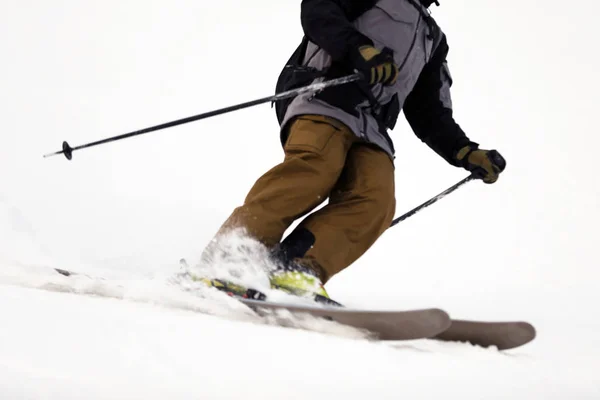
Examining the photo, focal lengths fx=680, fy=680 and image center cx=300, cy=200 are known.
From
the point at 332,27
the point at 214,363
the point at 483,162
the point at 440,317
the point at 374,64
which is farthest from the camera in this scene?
the point at 483,162

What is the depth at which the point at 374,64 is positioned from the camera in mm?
2158

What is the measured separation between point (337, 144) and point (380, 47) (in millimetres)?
386

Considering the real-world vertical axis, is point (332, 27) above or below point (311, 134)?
above

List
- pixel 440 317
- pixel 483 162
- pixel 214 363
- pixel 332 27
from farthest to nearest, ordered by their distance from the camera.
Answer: pixel 483 162 < pixel 332 27 < pixel 440 317 < pixel 214 363

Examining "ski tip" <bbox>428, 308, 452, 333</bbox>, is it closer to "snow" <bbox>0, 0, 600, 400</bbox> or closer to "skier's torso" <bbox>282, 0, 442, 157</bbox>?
"snow" <bbox>0, 0, 600, 400</bbox>

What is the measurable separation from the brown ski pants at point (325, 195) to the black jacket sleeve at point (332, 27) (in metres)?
0.25

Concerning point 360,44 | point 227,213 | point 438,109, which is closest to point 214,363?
point 360,44

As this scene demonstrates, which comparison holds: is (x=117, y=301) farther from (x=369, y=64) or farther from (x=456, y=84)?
(x=456, y=84)

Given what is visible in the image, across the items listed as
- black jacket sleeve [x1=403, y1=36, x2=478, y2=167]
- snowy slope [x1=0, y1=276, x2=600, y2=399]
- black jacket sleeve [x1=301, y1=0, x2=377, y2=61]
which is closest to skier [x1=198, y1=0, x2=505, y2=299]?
black jacket sleeve [x1=301, y1=0, x2=377, y2=61]

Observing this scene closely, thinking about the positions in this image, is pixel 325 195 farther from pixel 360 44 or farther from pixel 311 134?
pixel 360 44

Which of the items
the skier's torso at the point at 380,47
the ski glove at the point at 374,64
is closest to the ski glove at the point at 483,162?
the skier's torso at the point at 380,47

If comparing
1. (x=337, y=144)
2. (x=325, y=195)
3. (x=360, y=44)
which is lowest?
(x=325, y=195)

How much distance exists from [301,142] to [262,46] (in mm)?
8496

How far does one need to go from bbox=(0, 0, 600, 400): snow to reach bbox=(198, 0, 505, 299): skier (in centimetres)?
17
